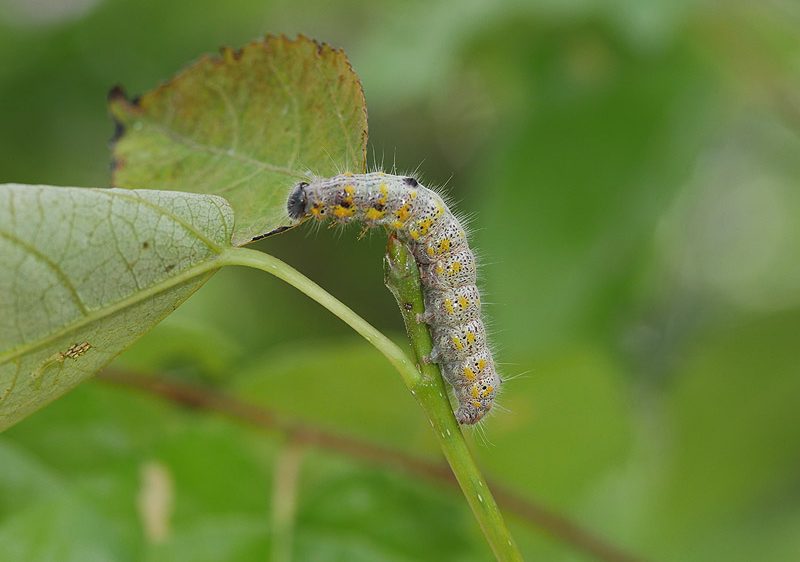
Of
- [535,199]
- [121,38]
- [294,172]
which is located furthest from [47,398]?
[121,38]

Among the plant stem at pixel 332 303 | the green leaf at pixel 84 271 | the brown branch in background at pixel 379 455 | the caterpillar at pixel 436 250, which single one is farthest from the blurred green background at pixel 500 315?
the plant stem at pixel 332 303

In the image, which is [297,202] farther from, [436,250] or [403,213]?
[436,250]

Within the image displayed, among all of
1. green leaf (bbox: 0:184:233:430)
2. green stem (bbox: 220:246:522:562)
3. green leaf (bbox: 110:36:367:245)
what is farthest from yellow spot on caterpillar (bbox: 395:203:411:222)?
green leaf (bbox: 0:184:233:430)

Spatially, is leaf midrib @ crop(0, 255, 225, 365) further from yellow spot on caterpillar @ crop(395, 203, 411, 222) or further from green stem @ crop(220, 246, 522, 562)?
yellow spot on caterpillar @ crop(395, 203, 411, 222)

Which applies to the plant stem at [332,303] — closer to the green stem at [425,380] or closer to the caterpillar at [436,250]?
the green stem at [425,380]

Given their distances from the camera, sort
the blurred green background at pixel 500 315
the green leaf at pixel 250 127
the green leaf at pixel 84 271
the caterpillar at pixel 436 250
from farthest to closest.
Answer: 1. the blurred green background at pixel 500 315
2. the caterpillar at pixel 436 250
3. the green leaf at pixel 250 127
4. the green leaf at pixel 84 271

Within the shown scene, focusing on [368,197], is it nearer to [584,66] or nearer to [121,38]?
[584,66]
